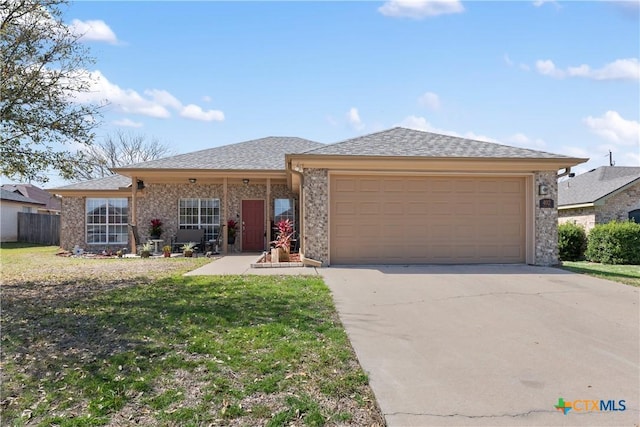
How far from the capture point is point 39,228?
76.2 ft

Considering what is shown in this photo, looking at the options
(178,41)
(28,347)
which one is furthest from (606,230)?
(28,347)

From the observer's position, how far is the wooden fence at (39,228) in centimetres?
2242

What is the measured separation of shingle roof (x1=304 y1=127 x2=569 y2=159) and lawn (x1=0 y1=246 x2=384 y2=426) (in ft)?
15.5

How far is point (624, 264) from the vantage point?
12961 mm

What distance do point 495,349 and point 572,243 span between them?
13427mm

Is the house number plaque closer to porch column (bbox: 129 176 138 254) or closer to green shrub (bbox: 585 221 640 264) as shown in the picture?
green shrub (bbox: 585 221 640 264)

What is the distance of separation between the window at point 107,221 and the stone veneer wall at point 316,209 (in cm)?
→ 980

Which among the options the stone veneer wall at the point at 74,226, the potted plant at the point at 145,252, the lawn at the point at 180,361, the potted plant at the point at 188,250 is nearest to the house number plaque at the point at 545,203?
the lawn at the point at 180,361

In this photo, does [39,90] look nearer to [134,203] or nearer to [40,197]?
[134,203]

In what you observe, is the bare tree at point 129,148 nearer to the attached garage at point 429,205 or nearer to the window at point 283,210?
the window at point 283,210

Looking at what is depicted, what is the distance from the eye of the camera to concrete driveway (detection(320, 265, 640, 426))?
288cm

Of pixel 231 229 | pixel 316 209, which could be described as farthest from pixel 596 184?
pixel 231 229

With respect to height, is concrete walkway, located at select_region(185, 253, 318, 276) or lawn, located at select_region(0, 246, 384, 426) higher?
concrete walkway, located at select_region(185, 253, 318, 276)

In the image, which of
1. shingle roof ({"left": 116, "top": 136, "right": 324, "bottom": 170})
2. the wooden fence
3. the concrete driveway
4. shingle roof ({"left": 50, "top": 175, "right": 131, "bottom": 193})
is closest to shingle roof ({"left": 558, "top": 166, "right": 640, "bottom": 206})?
the concrete driveway
